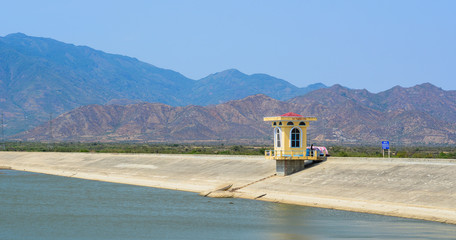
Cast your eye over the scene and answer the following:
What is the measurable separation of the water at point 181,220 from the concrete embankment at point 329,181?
1264 mm

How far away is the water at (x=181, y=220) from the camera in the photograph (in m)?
29.7

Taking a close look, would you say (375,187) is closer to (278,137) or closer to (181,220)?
(278,137)

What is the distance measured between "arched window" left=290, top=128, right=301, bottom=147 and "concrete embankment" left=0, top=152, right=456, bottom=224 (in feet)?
6.55

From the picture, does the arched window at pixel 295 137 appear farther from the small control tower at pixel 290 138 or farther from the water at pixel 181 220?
the water at pixel 181 220

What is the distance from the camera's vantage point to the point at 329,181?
42062mm

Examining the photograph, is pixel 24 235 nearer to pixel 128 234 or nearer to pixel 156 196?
pixel 128 234

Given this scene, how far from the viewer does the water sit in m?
29.7

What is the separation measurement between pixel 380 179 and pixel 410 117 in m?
147

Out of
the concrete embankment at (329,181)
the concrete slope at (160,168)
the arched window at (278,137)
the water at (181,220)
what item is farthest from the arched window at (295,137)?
the water at (181,220)

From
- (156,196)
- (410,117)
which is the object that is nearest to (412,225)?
(156,196)

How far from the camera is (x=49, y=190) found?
172 ft

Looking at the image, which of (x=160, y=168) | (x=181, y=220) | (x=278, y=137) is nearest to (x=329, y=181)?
(x=278, y=137)

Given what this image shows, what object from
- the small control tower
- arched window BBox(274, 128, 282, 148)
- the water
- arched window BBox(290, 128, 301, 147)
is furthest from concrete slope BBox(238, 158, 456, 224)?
arched window BBox(274, 128, 282, 148)

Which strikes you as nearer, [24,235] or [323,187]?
[24,235]
